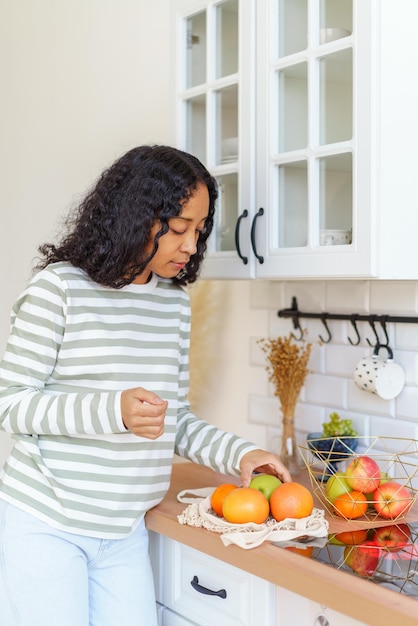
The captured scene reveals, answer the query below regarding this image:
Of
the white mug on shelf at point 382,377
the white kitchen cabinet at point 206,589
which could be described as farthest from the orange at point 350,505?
the white mug on shelf at point 382,377

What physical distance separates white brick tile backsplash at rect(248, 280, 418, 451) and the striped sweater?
383 mm

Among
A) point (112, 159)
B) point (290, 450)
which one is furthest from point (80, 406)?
point (112, 159)

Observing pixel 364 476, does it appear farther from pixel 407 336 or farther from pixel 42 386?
pixel 42 386

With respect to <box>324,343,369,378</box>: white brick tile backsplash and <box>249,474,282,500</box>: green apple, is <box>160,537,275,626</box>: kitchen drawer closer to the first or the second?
<box>249,474,282,500</box>: green apple

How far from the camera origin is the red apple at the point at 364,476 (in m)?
1.58

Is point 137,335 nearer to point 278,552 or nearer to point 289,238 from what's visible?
point 289,238

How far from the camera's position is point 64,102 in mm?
3066

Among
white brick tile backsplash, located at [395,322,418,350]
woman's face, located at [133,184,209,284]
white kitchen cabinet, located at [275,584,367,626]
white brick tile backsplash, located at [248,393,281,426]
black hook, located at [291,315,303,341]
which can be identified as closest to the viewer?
white kitchen cabinet, located at [275,584,367,626]

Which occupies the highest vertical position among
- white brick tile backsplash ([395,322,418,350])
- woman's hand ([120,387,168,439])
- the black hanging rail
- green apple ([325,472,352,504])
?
the black hanging rail

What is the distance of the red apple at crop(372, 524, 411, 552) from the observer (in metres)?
1.43

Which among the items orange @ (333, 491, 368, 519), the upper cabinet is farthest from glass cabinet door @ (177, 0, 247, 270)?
orange @ (333, 491, 368, 519)

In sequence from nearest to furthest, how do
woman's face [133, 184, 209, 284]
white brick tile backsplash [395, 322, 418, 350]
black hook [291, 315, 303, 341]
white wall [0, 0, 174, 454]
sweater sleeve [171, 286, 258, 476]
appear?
1. woman's face [133, 184, 209, 284]
2. sweater sleeve [171, 286, 258, 476]
3. white brick tile backsplash [395, 322, 418, 350]
4. black hook [291, 315, 303, 341]
5. white wall [0, 0, 174, 454]

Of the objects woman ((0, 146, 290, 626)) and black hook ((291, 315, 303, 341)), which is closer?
woman ((0, 146, 290, 626))

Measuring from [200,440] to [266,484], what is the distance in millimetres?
254
